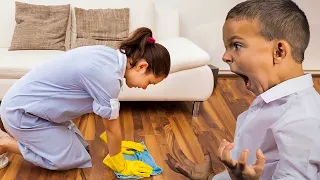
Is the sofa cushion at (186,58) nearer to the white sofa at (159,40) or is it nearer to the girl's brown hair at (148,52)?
the white sofa at (159,40)

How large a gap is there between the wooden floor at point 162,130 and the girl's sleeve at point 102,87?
402 millimetres

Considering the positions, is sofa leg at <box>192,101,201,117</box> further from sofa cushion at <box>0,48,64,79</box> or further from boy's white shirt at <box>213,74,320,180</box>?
boy's white shirt at <box>213,74,320,180</box>

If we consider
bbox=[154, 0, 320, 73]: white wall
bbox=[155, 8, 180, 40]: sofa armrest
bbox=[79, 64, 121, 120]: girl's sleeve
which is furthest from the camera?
bbox=[154, 0, 320, 73]: white wall

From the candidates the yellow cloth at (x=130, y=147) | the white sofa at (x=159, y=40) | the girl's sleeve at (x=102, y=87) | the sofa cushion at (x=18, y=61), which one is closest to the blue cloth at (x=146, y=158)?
the yellow cloth at (x=130, y=147)

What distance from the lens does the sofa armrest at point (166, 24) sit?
3445mm

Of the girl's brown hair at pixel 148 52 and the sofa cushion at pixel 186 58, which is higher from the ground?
the girl's brown hair at pixel 148 52

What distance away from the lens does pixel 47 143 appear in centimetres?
216

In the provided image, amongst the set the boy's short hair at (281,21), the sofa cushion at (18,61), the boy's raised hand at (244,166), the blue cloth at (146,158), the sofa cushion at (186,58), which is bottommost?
the blue cloth at (146,158)

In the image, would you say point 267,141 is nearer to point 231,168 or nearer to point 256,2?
point 231,168

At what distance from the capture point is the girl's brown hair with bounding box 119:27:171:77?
1.97 m

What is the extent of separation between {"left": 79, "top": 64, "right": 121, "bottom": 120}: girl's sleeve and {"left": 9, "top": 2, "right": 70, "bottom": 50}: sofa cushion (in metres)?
1.27

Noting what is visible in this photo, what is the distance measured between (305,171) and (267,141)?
13 cm

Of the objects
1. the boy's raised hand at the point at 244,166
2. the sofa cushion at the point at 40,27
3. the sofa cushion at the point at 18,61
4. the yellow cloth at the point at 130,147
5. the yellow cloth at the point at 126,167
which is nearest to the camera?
the boy's raised hand at the point at 244,166

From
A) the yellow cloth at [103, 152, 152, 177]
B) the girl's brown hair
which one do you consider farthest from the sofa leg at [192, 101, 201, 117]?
the girl's brown hair
